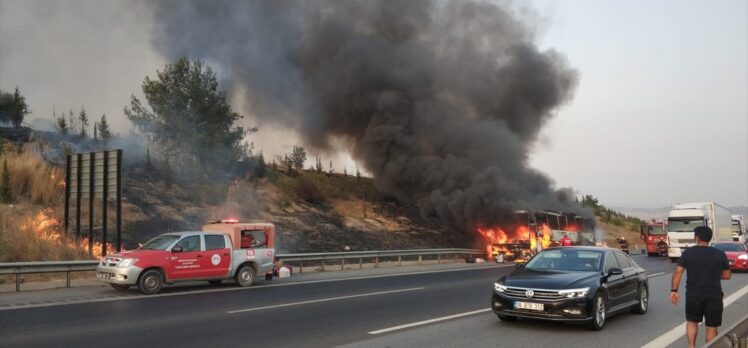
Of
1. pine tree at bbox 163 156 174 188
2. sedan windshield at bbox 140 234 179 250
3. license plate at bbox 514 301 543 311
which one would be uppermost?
pine tree at bbox 163 156 174 188

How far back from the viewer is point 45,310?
32.9ft

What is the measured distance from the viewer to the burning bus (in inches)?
1115

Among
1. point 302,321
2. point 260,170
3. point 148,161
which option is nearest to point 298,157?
point 260,170

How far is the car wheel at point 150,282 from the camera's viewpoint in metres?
12.7

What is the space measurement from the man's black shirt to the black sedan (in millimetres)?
1667

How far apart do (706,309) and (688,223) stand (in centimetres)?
2583

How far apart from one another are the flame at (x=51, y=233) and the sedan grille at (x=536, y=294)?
45.9ft

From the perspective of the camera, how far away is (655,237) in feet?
116

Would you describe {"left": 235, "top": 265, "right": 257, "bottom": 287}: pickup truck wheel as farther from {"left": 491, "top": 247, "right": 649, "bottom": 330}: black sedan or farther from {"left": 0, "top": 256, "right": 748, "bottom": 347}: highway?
{"left": 491, "top": 247, "right": 649, "bottom": 330}: black sedan

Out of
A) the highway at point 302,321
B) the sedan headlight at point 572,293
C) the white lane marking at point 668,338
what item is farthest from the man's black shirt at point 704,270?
the sedan headlight at point 572,293

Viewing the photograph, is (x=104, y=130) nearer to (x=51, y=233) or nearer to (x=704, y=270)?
(x=51, y=233)

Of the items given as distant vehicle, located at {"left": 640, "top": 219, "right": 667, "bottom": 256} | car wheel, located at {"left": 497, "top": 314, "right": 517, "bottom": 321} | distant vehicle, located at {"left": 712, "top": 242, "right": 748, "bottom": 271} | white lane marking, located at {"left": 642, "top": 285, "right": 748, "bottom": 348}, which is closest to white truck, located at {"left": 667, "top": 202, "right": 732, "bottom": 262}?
distant vehicle, located at {"left": 640, "top": 219, "right": 667, "bottom": 256}

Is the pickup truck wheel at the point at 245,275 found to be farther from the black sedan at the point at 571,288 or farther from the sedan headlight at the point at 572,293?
the sedan headlight at the point at 572,293

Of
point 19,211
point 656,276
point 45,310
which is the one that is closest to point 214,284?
point 45,310
